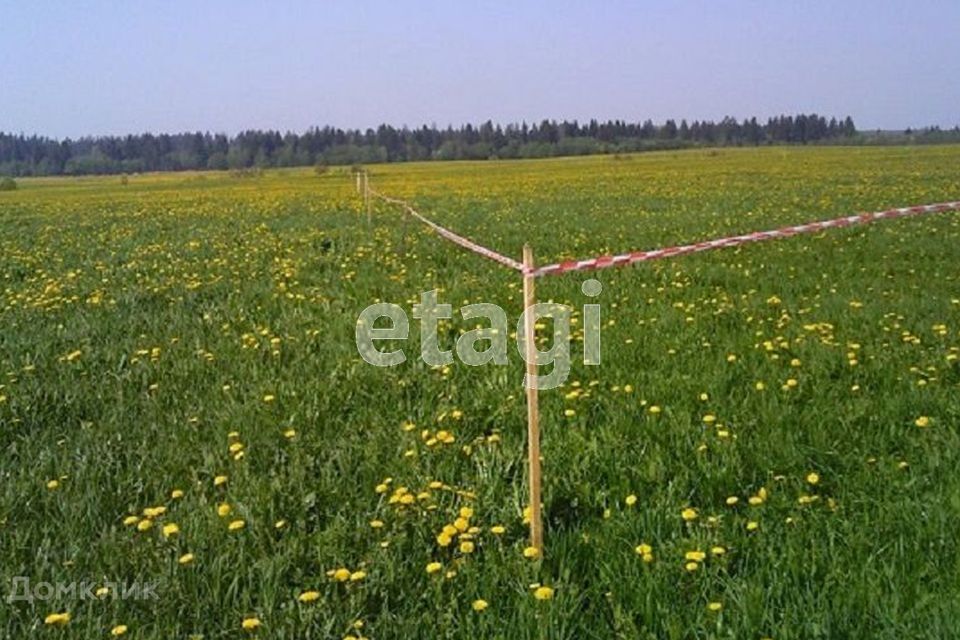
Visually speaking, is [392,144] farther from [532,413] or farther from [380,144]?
[532,413]

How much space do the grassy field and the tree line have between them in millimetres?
115691

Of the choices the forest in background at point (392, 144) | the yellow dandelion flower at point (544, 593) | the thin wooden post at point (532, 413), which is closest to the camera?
the yellow dandelion flower at point (544, 593)

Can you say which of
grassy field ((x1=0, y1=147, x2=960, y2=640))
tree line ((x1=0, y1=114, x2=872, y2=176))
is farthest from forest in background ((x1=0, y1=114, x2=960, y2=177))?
grassy field ((x1=0, y1=147, x2=960, y2=640))

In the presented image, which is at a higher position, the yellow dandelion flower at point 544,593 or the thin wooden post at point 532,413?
the thin wooden post at point 532,413

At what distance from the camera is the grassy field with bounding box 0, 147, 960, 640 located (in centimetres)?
280

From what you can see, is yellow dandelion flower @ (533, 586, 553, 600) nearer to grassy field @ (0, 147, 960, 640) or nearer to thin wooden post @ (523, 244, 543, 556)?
grassy field @ (0, 147, 960, 640)

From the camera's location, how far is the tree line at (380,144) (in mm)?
129125

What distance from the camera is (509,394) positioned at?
5.04 metres

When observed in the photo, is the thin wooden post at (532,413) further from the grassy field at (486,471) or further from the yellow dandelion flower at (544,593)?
the yellow dandelion flower at (544,593)

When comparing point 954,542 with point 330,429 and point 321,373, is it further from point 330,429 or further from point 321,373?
point 321,373

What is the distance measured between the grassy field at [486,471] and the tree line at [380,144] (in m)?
116

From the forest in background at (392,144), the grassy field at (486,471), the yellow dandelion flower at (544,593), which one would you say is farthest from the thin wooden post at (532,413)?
the forest in background at (392,144)

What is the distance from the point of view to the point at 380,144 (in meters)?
144

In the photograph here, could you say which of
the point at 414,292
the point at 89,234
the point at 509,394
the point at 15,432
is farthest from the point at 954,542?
the point at 89,234
